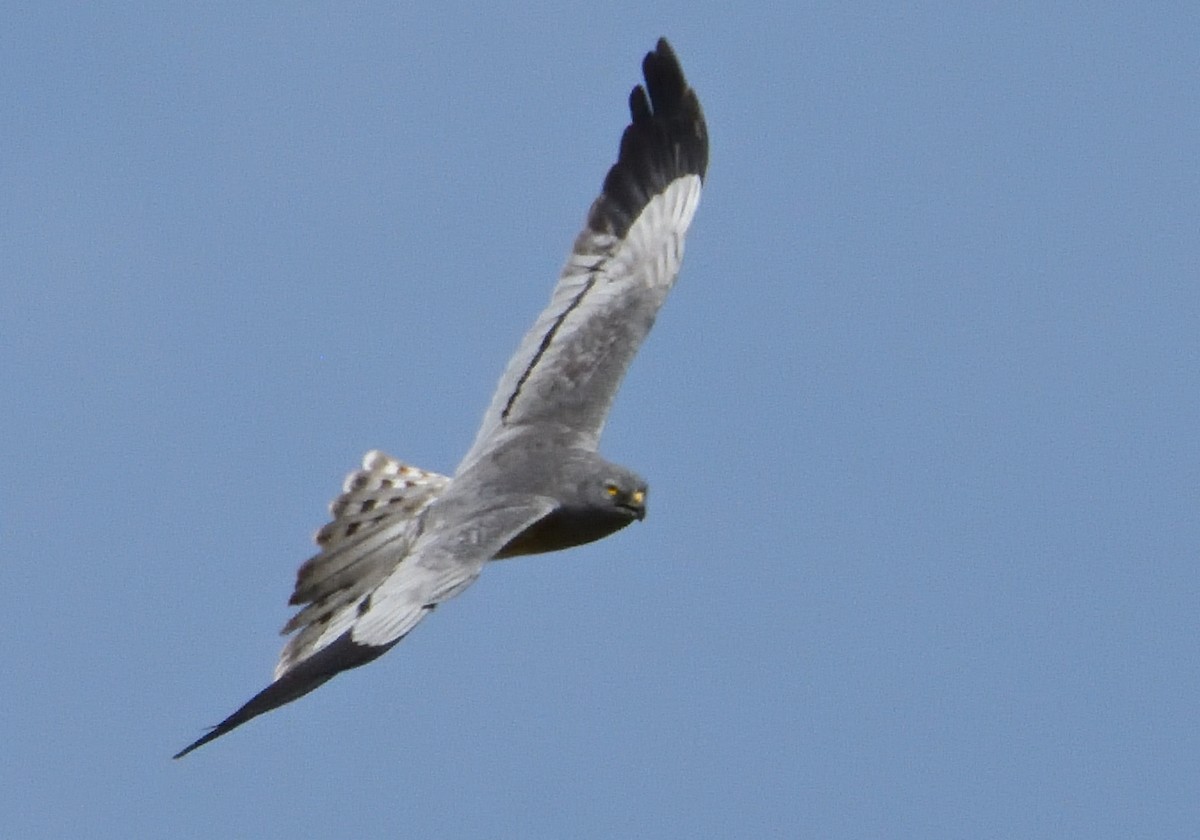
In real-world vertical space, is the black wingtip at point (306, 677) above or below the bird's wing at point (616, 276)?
below

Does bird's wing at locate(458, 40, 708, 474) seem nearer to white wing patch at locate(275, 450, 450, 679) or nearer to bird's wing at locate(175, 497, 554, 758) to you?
white wing patch at locate(275, 450, 450, 679)

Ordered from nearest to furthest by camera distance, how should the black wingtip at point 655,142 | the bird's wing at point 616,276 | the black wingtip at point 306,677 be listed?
the black wingtip at point 306,677 < the bird's wing at point 616,276 < the black wingtip at point 655,142

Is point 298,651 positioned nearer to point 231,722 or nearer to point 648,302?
point 231,722

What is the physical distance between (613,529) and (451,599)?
2.23m

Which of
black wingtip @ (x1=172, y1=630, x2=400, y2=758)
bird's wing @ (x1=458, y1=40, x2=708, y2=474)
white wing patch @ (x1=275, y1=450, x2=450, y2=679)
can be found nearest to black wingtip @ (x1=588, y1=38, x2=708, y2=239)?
bird's wing @ (x1=458, y1=40, x2=708, y2=474)

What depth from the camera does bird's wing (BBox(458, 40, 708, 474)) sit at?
16141 millimetres

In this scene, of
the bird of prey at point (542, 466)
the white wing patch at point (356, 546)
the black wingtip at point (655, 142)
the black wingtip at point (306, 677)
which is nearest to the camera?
the black wingtip at point (306, 677)

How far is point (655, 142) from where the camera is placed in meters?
17.6

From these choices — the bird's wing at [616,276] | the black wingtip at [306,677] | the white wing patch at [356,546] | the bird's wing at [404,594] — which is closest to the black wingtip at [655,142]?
the bird's wing at [616,276]

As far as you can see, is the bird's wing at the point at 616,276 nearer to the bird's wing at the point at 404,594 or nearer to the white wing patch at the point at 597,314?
the white wing patch at the point at 597,314

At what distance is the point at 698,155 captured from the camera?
697 inches

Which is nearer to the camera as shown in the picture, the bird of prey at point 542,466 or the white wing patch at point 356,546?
the bird of prey at point 542,466

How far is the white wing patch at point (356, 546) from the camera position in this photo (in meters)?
14.7

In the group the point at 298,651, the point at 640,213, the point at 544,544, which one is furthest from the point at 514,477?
the point at 640,213
